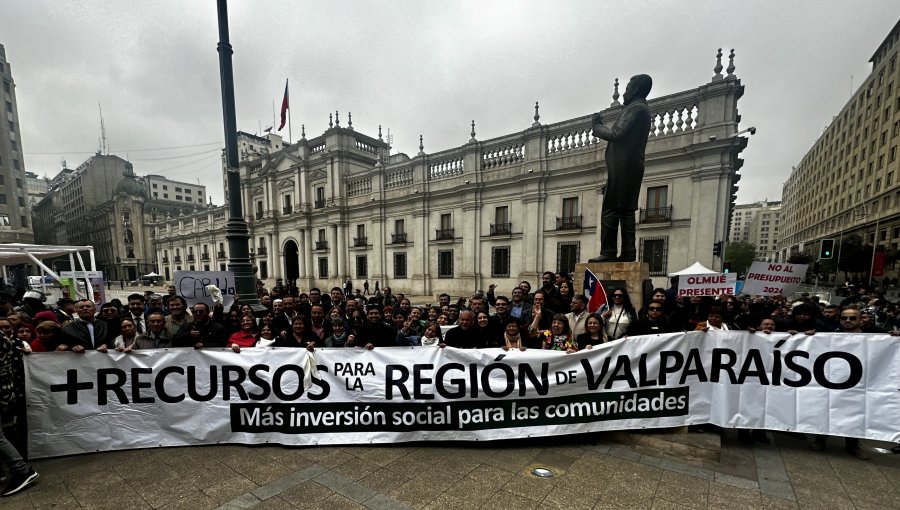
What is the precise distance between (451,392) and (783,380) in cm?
367

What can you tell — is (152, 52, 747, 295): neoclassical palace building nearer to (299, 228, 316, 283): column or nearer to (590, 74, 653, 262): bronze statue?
(299, 228, 316, 283): column

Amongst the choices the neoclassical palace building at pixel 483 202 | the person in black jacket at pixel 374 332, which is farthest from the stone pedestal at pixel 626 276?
the neoclassical palace building at pixel 483 202

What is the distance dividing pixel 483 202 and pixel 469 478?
829 inches

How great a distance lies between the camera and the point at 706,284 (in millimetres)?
5883

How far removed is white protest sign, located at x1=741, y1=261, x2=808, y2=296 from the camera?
22.2ft

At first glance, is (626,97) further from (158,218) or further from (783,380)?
(158,218)

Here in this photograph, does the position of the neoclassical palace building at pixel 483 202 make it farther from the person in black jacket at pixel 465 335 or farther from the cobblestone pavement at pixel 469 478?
the person in black jacket at pixel 465 335

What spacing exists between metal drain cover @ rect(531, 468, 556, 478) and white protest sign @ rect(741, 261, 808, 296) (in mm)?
6148

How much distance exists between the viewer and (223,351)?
3.91m

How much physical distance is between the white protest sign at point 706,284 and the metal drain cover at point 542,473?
4.39 meters

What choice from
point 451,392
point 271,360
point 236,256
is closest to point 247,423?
point 271,360

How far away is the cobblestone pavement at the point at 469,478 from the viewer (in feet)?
9.54

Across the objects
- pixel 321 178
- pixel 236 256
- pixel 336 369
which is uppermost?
pixel 321 178

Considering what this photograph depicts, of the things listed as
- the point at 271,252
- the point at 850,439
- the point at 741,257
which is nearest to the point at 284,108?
the point at 271,252
